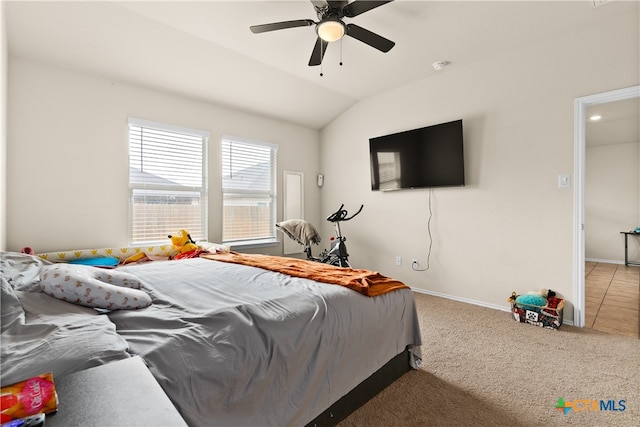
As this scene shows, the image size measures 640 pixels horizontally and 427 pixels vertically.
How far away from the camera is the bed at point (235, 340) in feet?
3.03

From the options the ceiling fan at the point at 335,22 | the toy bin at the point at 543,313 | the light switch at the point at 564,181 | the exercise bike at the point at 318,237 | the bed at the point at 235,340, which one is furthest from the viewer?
the exercise bike at the point at 318,237

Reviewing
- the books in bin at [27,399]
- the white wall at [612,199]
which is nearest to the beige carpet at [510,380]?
the books in bin at [27,399]

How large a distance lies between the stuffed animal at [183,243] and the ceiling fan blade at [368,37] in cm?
273

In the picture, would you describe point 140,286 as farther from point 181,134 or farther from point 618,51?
point 618,51

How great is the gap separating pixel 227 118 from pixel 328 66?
160 cm

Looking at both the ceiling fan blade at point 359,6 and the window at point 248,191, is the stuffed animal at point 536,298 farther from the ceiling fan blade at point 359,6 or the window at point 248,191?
the window at point 248,191

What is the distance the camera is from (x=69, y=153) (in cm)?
303

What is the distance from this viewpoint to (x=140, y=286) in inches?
63.9

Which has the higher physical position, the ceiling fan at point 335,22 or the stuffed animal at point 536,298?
the ceiling fan at point 335,22

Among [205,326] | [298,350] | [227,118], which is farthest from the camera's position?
[227,118]

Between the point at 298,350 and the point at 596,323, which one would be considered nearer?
the point at 298,350

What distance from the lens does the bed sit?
925mm

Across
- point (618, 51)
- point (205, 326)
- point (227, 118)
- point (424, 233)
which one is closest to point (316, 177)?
point (227, 118)

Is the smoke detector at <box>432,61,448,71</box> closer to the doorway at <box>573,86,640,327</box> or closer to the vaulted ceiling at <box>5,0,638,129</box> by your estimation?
the vaulted ceiling at <box>5,0,638,129</box>
